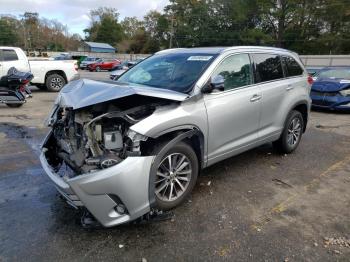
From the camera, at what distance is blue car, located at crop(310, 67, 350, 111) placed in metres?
9.66

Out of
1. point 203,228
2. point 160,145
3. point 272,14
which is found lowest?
point 203,228

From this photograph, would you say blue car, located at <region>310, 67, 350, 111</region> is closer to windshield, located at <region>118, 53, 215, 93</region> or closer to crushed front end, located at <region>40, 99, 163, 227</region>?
windshield, located at <region>118, 53, 215, 93</region>

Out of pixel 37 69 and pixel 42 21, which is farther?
pixel 42 21

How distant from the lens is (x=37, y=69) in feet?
43.2

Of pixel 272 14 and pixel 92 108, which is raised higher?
pixel 272 14

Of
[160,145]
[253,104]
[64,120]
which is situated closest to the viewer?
[160,145]

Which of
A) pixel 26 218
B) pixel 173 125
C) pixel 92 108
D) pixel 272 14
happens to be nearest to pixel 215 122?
pixel 173 125

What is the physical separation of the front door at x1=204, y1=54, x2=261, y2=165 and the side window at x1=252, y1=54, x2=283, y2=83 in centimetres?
19

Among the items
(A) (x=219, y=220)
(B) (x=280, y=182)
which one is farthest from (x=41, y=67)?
(A) (x=219, y=220)

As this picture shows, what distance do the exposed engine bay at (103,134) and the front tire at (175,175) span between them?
0.41m

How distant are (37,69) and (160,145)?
11.7 metres

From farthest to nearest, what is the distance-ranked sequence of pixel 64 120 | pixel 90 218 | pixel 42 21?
pixel 42 21 < pixel 64 120 < pixel 90 218

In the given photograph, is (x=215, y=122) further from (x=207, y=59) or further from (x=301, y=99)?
(x=301, y=99)

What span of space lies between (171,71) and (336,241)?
2754 mm
